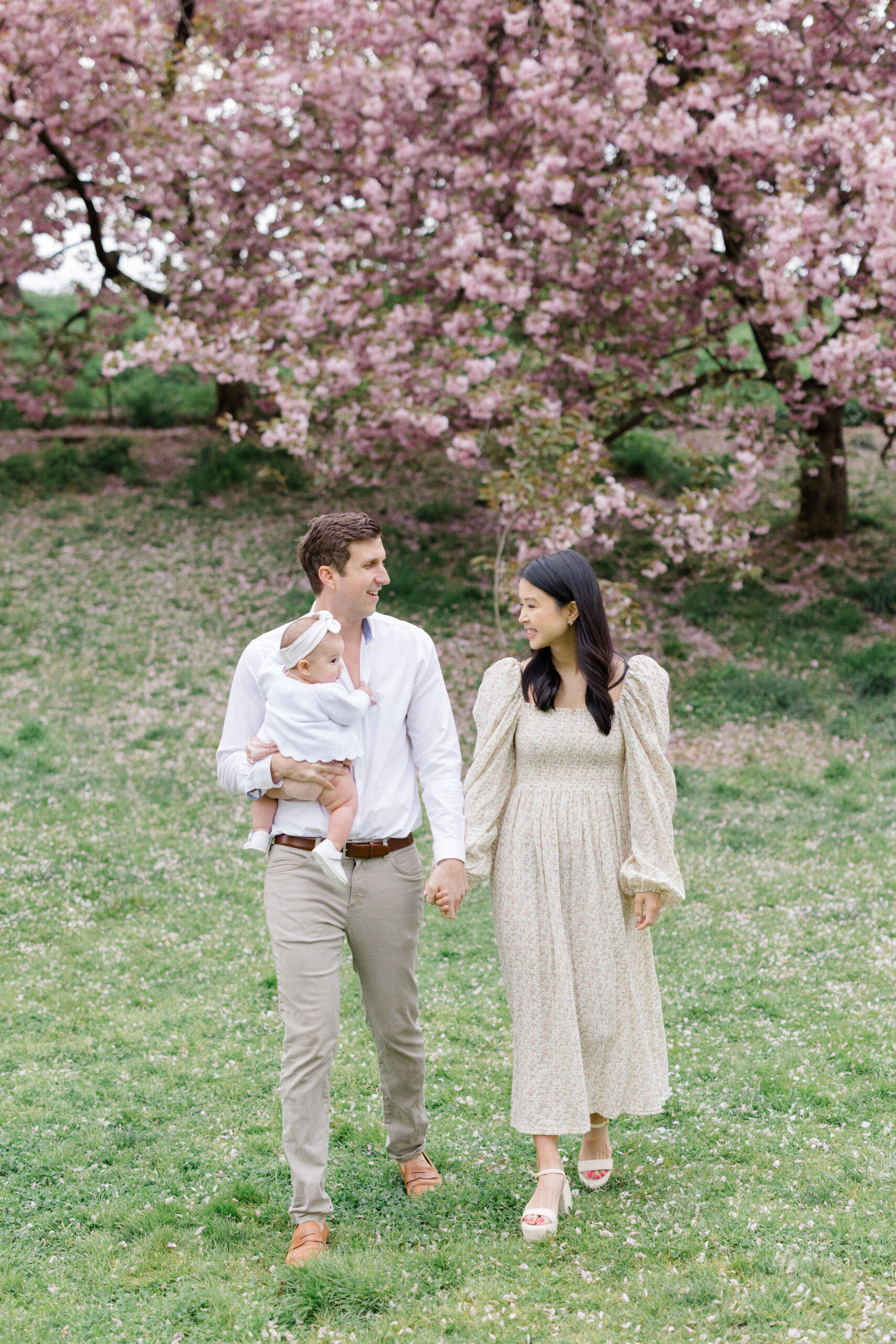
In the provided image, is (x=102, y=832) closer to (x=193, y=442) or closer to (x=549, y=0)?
(x=549, y=0)

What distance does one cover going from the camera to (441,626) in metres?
13.1

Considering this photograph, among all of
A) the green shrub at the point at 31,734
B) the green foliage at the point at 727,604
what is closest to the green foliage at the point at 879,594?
the green foliage at the point at 727,604

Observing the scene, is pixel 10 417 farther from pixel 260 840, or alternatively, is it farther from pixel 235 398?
pixel 260 840

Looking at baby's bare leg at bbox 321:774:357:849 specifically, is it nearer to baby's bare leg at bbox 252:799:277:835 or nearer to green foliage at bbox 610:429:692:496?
baby's bare leg at bbox 252:799:277:835

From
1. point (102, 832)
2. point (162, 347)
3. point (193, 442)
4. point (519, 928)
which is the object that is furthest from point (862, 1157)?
point (193, 442)

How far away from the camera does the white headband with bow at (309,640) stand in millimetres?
3809

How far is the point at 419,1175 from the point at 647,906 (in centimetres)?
128

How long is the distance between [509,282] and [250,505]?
5.92 m

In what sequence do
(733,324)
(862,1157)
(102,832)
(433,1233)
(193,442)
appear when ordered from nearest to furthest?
(433,1233) < (862,1157) < (102,832) < (733,324) < (193,442)

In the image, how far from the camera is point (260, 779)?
391cm

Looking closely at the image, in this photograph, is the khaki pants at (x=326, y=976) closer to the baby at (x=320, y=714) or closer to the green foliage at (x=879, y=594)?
the baby at (x=320, y=714)

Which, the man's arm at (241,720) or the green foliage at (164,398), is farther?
the green foliage at (164,398)

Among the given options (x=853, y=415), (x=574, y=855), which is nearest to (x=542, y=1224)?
(x=574, y=855)

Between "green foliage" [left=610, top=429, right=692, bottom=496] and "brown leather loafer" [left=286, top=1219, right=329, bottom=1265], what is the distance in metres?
13.0
